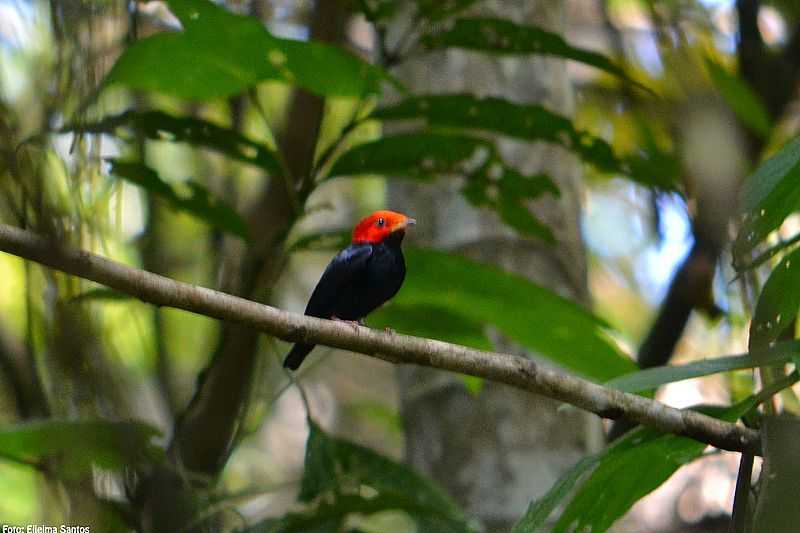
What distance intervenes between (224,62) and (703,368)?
1.53m

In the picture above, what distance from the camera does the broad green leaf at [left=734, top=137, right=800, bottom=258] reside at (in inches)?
86.1

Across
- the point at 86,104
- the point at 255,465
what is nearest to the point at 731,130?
the point at 86,104

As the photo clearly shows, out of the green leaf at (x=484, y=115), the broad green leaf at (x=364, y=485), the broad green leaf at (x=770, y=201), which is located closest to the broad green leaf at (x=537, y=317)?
the green leaf at (x=484, y=115)

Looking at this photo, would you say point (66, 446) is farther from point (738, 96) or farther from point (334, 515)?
point (738, 96)

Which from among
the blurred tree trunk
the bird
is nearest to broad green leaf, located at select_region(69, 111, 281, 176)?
the bird

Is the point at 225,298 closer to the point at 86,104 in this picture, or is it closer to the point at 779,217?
the point at 86,104

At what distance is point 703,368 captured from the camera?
2.44m

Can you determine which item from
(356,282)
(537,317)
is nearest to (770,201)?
(537,317)

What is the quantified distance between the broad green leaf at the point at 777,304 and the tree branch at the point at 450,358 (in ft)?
0.77

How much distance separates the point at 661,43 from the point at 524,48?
1.81 metres

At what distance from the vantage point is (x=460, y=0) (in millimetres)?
3488

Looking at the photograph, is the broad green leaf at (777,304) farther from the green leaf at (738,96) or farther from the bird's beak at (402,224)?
the bird's beak at (402,224)

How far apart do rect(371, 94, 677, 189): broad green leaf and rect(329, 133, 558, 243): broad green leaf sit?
→ 0.23ft

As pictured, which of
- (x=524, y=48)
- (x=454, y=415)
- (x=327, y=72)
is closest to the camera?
(x=327, y=72)
